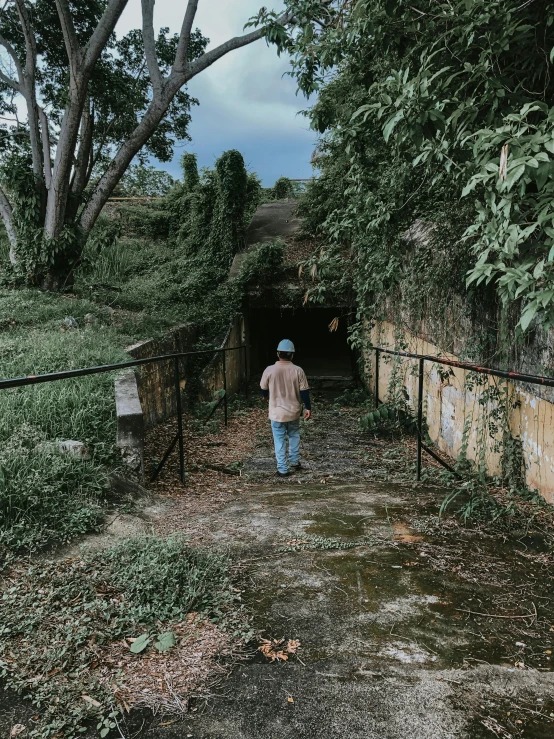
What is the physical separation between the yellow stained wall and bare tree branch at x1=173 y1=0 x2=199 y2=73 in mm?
6766

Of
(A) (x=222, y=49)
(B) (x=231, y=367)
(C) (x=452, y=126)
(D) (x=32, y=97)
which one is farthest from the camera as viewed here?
(B) (x=231, y=367)

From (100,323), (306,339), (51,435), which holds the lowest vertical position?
(306,339)

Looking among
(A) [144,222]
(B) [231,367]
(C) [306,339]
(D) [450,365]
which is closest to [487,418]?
(D) [450,365]

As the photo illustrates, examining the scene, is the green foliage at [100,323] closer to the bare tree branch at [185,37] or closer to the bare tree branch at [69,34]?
the bare tree branch at [69,34]

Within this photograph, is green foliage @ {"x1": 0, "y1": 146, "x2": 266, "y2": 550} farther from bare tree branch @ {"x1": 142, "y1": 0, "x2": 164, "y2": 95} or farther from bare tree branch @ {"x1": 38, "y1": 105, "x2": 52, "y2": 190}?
bare tree branch @ {"x1": 142, "y1": 0, "x2": 164, "y2": 95}

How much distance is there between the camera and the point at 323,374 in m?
15.3

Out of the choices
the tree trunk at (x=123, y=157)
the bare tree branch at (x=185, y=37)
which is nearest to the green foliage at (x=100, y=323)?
the tree trunk at (x=123, y=157)

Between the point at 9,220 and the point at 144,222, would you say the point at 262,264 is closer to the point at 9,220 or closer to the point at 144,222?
the point at 9,220

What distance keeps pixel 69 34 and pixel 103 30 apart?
563mm

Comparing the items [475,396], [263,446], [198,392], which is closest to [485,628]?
[475,396]

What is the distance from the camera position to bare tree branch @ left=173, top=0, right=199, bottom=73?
30.6ft

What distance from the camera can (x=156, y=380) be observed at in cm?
731

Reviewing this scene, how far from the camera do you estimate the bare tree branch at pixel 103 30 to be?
8.37 m

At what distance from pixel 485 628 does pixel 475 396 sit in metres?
2.92
